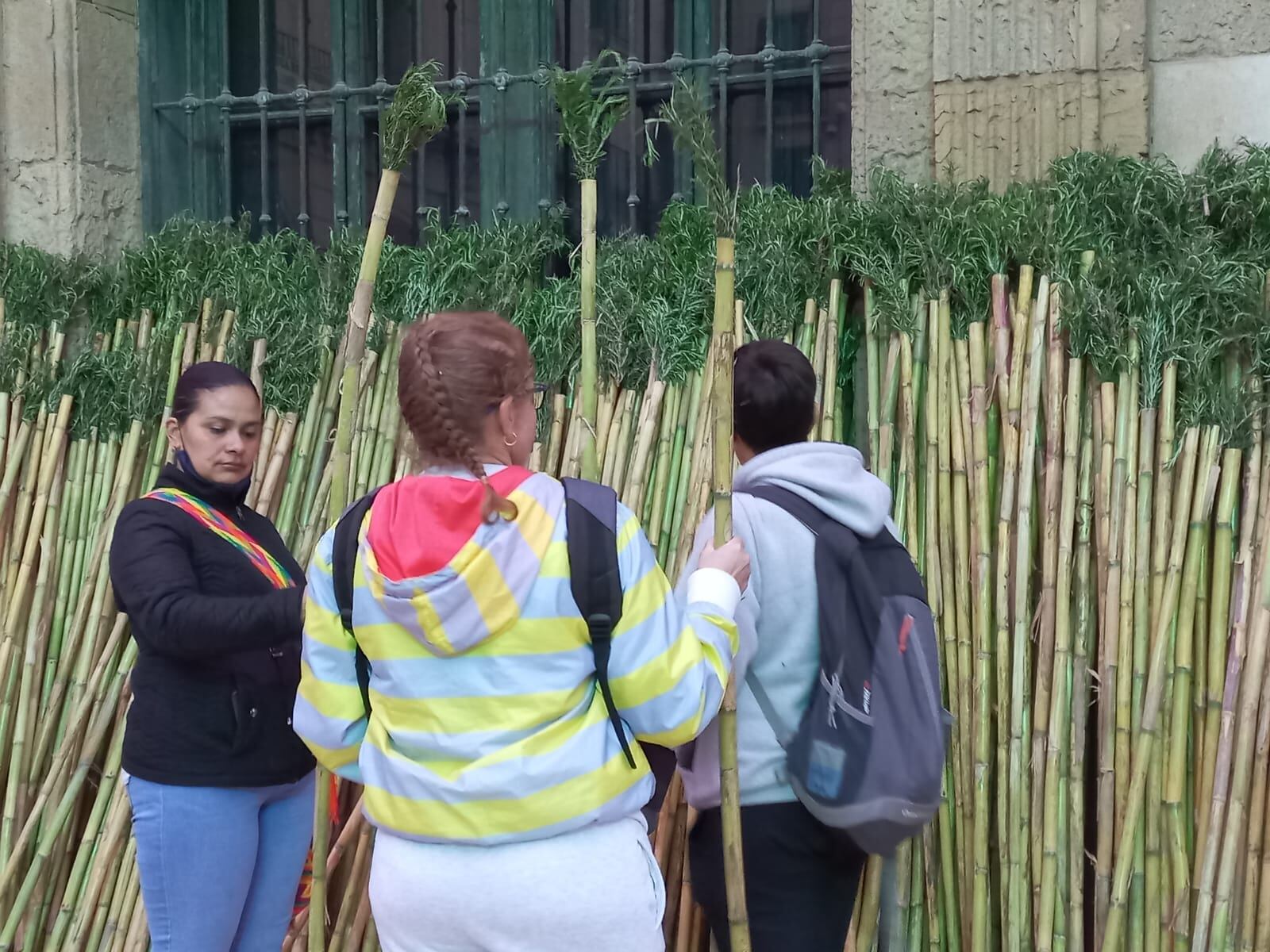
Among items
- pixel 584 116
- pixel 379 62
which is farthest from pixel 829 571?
pixel 379 62

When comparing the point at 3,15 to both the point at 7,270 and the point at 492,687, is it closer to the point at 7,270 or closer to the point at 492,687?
the point at 7,270

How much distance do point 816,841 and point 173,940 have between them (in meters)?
1.16

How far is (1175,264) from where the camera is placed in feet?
9.78

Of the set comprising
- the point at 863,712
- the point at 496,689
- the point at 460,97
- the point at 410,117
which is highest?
the point at 460,97

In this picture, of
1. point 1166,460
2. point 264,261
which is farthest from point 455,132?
point 1166,460

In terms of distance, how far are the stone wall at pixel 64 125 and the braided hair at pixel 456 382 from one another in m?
→ 2.91

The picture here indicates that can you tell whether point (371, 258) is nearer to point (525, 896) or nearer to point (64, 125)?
point (525, 896)

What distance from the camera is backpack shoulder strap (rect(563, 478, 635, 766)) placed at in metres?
1.71

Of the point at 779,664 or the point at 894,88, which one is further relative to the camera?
the point at 894,88

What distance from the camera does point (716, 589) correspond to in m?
1.90

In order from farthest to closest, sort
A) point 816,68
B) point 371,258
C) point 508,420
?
point 816,68
point 371,258
point 508,420

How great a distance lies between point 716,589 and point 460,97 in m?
2.58

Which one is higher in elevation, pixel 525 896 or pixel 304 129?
pixel 304 129

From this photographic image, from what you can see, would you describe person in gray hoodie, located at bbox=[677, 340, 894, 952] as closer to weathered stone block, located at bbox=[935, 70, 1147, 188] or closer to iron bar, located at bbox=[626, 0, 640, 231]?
weathered stone block, located at bbox=[935, 70, 1147, 188]
